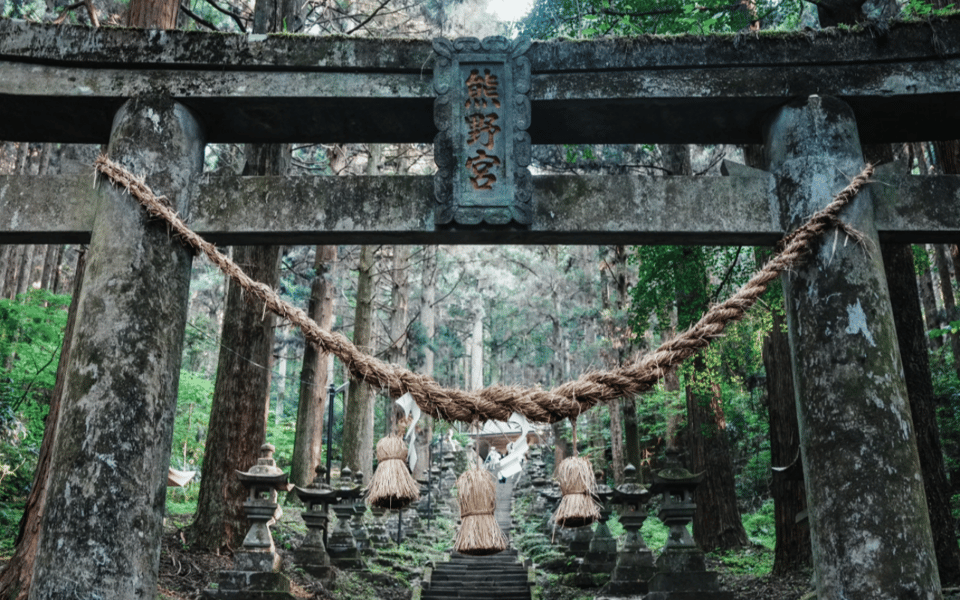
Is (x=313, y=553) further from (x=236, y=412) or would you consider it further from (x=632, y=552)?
(x=632, y=552)

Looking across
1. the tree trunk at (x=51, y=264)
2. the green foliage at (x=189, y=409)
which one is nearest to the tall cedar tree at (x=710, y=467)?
the green foliage at (x=189, y=409)

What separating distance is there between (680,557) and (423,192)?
4673 millimetres

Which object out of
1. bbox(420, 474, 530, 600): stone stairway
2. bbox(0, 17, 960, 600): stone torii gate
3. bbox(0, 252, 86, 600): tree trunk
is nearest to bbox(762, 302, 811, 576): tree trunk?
bbox(420, 474, 530, 600): stone stairway

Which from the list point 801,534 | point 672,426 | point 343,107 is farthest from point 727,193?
point 672,426

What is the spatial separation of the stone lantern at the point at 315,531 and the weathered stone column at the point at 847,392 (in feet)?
21.2

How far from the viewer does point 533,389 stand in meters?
3.44

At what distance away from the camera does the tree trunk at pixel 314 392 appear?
493 inches

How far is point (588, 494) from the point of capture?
11.5 feet

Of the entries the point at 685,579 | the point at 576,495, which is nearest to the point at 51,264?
the point at 685,579

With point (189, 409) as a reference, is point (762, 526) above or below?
below

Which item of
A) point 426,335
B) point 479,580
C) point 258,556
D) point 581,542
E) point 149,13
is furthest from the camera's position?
point 426,335

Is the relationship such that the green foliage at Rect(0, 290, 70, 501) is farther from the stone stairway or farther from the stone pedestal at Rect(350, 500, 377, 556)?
the stone stairway

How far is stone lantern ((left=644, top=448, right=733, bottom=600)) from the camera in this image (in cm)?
662

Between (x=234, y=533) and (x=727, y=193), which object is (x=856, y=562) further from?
(x=234, y=533)
